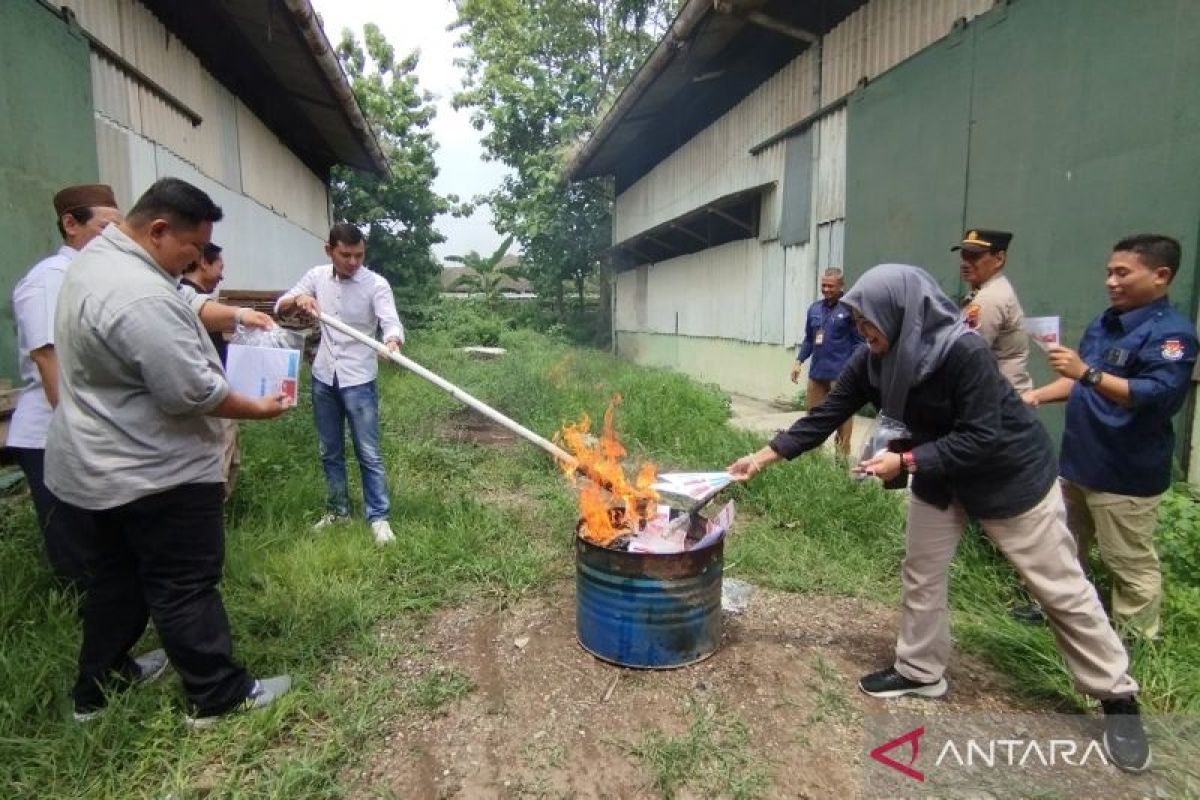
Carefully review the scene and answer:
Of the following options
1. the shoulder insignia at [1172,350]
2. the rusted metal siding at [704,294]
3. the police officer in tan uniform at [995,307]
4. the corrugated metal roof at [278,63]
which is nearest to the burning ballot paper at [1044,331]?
the shoulder insignia at [1172,350]

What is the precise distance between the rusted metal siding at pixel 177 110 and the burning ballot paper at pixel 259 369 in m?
3.89

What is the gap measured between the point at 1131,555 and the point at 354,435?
438 centimetres

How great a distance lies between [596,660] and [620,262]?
17089 millimetres

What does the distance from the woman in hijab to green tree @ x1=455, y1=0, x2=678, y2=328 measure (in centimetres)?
2068

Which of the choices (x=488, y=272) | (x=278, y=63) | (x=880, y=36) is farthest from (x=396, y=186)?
(x=880, y=36)

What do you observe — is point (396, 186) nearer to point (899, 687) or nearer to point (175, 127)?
point (175, 127)

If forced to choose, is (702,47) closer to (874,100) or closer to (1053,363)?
(874,100)

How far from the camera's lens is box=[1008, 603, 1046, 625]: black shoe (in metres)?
3.57

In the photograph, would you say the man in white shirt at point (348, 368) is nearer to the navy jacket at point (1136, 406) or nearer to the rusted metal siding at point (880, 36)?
the navy jacket at point (1136, 406)

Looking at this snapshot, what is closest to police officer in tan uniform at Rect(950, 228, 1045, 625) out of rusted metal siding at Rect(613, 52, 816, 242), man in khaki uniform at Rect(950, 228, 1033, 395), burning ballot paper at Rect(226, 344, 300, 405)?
man in khaki uniform at Rect(950, 228, 1033, 395)

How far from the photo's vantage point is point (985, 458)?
2.54 metres

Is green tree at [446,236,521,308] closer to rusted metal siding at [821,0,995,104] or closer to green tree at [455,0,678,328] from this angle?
green tree at [455,0,678,328]

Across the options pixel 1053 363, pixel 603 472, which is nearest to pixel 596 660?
pixel 603 472

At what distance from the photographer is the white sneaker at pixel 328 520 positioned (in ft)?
15.1
